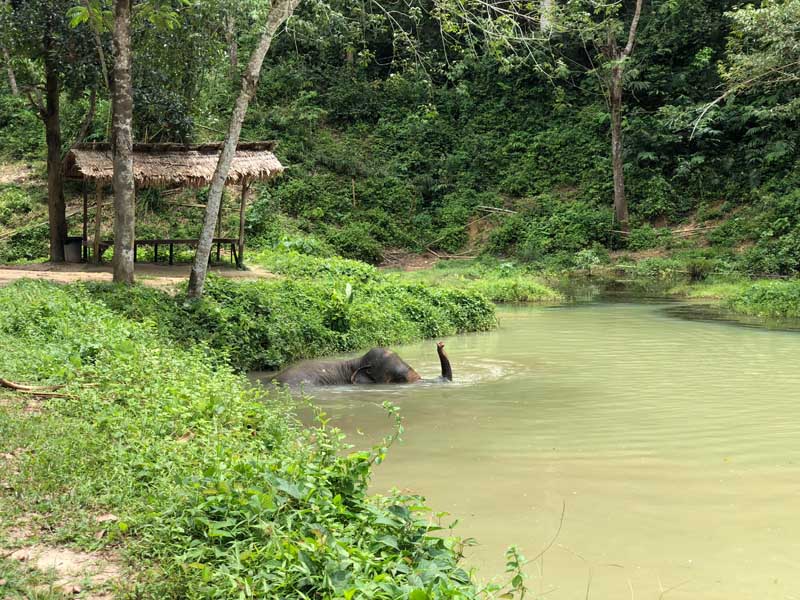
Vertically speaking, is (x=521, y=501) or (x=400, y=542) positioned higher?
(x=400, y=542)

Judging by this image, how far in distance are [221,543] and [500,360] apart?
848cm

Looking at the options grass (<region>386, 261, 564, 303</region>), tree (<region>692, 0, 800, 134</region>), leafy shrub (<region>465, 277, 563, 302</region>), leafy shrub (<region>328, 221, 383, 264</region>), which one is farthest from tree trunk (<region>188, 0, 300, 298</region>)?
leafy shrub (<region>328, 221, 383, 264</region>)

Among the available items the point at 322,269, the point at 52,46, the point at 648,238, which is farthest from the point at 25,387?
the point at 648,238

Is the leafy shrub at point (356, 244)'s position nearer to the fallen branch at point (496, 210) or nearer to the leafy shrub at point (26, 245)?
the fallen branch at point (496, 210)

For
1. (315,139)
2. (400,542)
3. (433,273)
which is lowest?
(433,273)

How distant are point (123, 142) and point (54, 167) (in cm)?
506

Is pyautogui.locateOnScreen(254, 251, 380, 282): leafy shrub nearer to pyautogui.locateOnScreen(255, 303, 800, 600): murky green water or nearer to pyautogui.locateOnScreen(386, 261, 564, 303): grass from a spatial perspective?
pyautogui.locateOnScreen(386, 261, 564, 303): grass

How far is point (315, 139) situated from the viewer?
31.3m

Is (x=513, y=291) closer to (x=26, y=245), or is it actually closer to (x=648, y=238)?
(x=648, y=238)

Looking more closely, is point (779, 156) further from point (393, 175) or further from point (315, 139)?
point (315, 139)

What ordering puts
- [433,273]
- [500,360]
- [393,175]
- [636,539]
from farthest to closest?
1. [393,175]
2. [433,273]
3. [500,360]
4. [636,539]

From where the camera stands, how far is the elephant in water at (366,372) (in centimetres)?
998

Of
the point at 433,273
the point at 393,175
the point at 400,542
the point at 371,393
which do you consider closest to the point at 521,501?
the point at 400,542

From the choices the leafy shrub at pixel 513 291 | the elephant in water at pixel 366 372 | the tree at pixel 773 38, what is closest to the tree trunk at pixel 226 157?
the elephant in water at pixel 366 372
